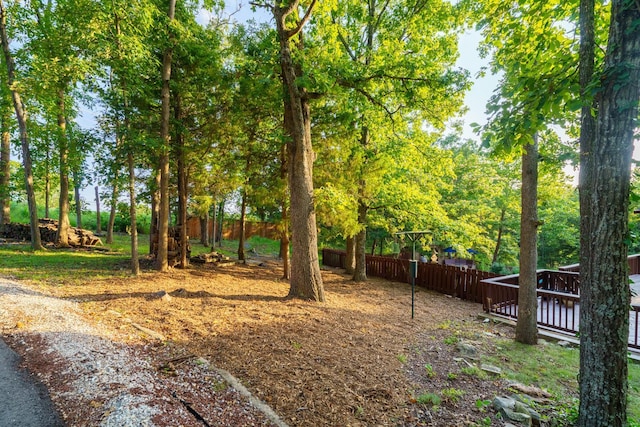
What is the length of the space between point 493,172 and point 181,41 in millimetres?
12607

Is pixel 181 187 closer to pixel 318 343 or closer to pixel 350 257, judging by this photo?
pixel 350 257

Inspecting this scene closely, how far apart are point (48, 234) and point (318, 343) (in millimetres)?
14951

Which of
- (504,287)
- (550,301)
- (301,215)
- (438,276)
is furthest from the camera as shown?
(438,276)

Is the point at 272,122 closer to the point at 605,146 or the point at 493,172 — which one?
the point at 605,146

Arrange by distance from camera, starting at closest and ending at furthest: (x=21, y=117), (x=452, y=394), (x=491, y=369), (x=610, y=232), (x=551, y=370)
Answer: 1. (x=610, y=232)
2. (x=452, y=394)
3. (x=491, y=369)
4. (x=551, y=370)
5. (x=21, y=117)

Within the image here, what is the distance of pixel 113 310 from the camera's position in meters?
4.90

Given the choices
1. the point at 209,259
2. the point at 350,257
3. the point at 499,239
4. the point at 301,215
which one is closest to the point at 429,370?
the point at 301,215

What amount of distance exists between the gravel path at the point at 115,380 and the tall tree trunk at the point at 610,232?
8.37 feet

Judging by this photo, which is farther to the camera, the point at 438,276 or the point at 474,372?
the point at 438,276

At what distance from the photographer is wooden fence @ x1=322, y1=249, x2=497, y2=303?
9.20m

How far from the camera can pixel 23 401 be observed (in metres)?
2.56

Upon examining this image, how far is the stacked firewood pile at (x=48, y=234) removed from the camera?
1276 centimetres

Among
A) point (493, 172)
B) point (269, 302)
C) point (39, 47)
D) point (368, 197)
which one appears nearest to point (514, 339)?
point (269, 302)

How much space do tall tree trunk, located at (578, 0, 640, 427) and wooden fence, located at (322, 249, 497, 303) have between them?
23.7 feet
